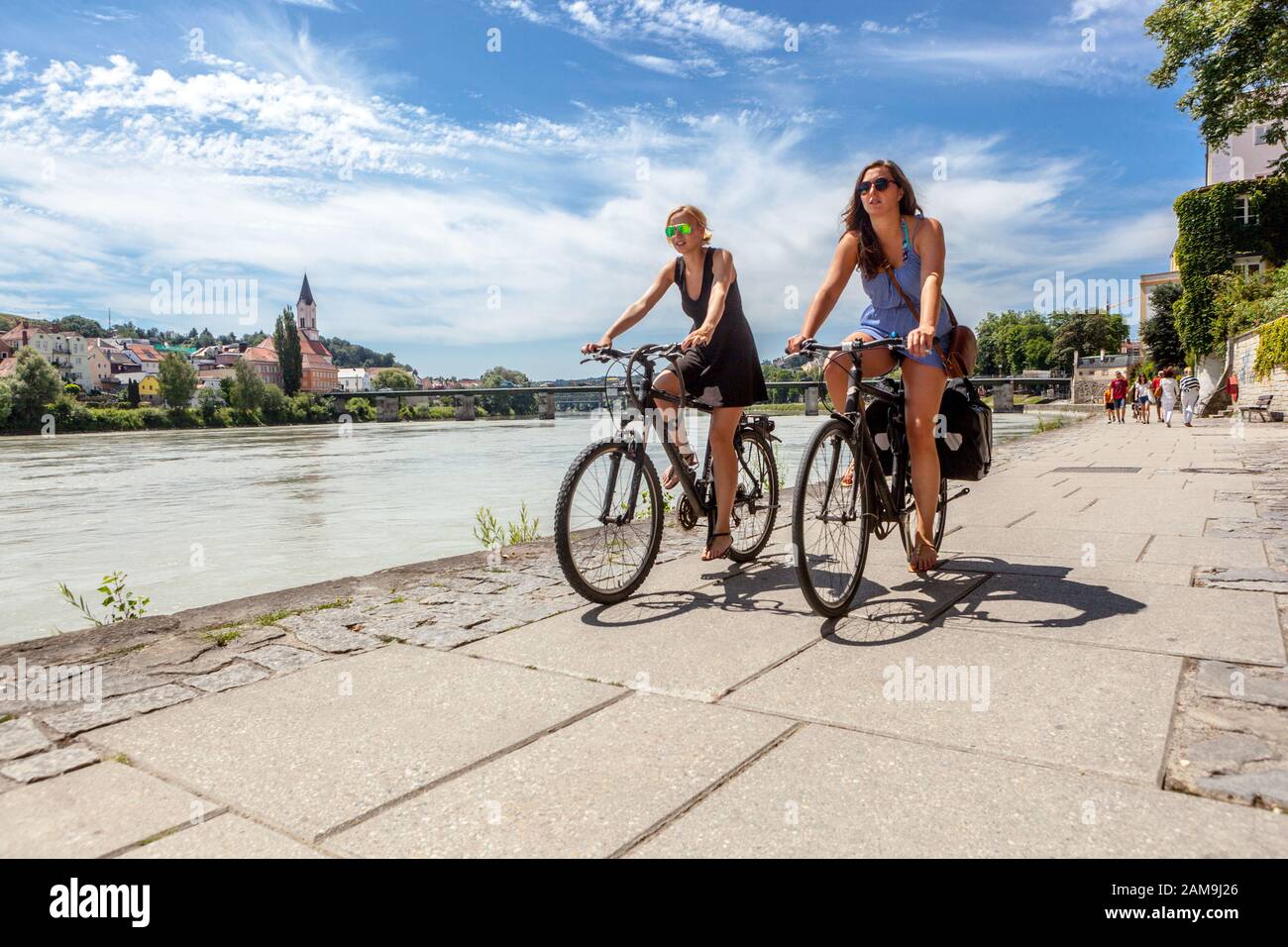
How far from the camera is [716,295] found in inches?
153

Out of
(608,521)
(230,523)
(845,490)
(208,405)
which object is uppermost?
(208,405)

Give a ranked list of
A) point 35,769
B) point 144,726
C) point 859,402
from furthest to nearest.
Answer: point 859,402, point 144,726, point 35,769

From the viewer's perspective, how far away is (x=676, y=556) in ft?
15.0

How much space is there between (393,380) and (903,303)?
155m

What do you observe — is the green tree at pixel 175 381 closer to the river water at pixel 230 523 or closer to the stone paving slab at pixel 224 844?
the river water at pixel 230 523

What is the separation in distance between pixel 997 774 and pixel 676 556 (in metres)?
2.78

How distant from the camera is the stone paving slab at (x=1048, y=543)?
4484 mm

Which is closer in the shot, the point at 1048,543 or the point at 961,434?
the point at 961,434

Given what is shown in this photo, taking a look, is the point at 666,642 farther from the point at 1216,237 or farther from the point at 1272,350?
the point at 1216,237

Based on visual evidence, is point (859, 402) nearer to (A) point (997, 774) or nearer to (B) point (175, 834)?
(A) point (997, 774)

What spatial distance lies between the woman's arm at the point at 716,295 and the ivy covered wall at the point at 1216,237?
130 ft

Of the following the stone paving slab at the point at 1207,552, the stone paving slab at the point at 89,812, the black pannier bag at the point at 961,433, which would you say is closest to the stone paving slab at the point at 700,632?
the black pannier bag at the point at 961,433

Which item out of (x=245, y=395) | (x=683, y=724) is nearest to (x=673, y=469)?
(x=683, y=724)
